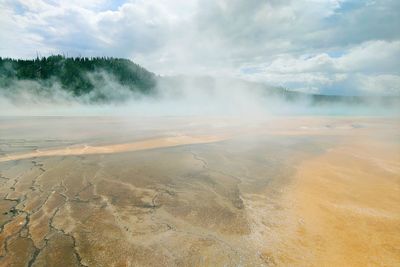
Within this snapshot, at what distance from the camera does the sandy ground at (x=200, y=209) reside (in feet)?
10.7

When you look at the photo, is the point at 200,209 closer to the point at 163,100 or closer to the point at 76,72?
the point at 163,100

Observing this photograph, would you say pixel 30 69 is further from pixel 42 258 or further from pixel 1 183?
pixel 42 258

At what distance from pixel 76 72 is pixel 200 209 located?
57.9 m

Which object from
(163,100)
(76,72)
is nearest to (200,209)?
(163,100)

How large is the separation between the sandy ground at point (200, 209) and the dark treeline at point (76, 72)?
48274 mm

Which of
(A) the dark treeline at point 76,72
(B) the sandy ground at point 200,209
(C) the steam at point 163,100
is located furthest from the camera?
(A) the dark treeline at point 76,72

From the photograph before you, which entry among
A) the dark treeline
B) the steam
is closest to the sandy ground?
the steam

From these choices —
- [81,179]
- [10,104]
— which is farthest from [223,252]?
[10,104]

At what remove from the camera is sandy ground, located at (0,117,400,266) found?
3.26 m

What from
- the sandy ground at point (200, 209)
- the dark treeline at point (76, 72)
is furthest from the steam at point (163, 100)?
the sandy ground at point (200, 209)

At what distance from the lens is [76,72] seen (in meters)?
55.5

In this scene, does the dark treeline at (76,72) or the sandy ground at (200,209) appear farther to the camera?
the dark treeline at (76,72)

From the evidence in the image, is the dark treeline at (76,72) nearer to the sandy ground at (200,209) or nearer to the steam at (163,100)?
the steam at (163,100)

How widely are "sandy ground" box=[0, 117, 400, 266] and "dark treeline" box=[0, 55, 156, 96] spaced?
48274 mm
